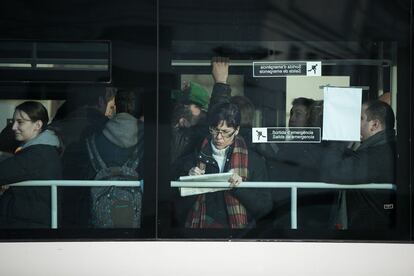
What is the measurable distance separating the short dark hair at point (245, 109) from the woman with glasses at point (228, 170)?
3 centimetres

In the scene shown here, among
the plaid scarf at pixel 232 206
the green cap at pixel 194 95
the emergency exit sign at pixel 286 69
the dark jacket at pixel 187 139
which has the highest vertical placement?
the emergency exit sign at pixel 286 69

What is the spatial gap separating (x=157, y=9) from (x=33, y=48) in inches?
30.9

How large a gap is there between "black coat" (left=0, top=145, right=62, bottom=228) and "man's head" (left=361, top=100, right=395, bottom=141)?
188 centimetres

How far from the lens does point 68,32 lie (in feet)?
12.6

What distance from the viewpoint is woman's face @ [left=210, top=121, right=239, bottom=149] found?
3.90 metres

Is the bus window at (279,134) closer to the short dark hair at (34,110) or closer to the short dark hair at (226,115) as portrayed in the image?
the short dark hair at (226,115)

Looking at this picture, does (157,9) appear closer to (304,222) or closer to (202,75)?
(202,75)

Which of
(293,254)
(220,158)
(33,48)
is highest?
(33,48)

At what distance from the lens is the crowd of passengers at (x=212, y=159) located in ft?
12.7

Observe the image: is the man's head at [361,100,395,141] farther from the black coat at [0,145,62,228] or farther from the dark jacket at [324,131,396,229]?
the black coat at [0,145,62,228]

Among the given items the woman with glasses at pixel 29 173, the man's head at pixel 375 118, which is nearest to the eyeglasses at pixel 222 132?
the man's head at pixel 375 118

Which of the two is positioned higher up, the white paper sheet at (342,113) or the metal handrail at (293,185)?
the white paper sheet at (342,113)

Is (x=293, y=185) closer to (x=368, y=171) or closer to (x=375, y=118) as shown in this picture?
(x=368, y=171)

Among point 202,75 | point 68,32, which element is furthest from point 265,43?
point 68,32
